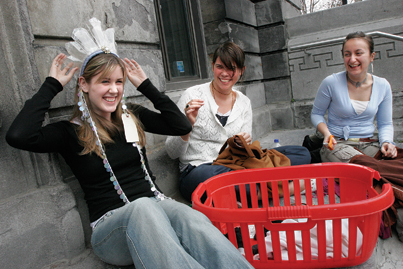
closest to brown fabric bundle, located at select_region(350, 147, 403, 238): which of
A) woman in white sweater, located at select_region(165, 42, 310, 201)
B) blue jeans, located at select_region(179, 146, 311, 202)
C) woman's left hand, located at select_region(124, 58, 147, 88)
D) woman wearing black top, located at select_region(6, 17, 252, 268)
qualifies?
blue jeans, located at select_region(179, 146, 311, 202)

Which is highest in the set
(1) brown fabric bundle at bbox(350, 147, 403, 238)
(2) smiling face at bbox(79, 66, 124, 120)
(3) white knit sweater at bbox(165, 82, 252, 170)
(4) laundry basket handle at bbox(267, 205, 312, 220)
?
(2) smiling face at bbox(79, 66, 124, 120)

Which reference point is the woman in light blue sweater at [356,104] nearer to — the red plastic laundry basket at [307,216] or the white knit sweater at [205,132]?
the red plastic laundry basket at [307,216]

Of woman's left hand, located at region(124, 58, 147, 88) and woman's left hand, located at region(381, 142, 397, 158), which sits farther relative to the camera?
woman's left hand, located at region(381, 142, 397, 158)

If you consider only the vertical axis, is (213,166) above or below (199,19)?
below

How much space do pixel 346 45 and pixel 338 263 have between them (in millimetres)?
1928

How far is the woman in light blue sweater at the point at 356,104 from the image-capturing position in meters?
2.65

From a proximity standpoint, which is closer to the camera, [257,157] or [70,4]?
[70,4]

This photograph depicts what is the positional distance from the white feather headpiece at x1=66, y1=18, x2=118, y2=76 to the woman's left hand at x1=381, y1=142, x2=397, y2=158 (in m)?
2.26

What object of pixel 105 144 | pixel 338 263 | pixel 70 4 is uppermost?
pixel 70 4

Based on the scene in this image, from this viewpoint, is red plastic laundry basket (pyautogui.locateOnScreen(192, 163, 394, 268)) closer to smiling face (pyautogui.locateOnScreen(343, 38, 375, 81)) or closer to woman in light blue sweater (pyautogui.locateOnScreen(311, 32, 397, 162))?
woman in light blue sweater (pyautogui.locateOnScreen(311, 32, 397, 162))

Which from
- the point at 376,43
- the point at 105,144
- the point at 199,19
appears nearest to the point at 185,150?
the point at 105,144

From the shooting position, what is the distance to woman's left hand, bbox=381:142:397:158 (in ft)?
8.04

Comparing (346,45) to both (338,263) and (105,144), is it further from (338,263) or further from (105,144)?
(105,144)

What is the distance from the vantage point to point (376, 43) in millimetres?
4605
